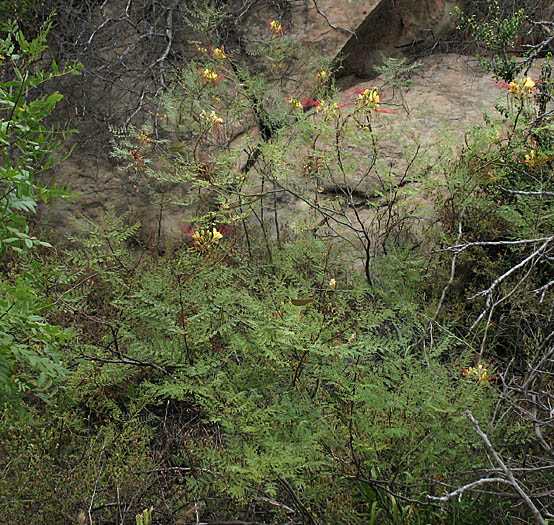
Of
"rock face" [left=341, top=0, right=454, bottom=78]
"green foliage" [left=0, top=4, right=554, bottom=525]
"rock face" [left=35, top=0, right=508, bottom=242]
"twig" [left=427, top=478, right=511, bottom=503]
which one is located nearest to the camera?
"twig" [left=427, top=478, right=511, bottom=503]

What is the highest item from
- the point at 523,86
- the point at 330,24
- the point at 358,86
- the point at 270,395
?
the point at 330,24

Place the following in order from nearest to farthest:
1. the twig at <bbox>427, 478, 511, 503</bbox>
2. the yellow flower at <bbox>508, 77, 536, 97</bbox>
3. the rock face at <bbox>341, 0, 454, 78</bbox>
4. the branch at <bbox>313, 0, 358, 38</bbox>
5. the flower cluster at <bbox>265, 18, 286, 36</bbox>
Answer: the twig at <bbox>427, 478, 511, 503</bbox> → the yellow flower at <bbox>508, 77, 536, 97</bbox> → the flower cluster at <bbox>265, 18, 286, 36</bbox> → the branch at <bbox>313, 0, 358, 38</bbox> → the rock face at <bbox>341, 0, 454, 78</bbox>

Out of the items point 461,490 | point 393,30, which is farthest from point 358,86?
point 461,490

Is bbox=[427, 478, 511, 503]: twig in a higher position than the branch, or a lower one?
lower

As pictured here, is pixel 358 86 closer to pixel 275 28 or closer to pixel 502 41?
pixel 275 28

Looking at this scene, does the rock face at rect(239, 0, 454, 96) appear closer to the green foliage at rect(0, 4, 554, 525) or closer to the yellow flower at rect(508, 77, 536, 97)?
the yellow flower at rect(508, 77, 536, 97)

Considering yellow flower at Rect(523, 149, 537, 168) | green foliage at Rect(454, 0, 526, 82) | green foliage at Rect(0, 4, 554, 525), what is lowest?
green foliage at Rect(0, 4, 554, 525)

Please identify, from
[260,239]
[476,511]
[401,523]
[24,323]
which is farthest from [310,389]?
[260,239]

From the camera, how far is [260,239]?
4.01 meters

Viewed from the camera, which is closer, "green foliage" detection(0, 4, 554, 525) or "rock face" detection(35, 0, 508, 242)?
"green foliage" detection(0, 4, 554, 525)

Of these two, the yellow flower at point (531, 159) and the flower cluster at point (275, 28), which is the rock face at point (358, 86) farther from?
the yellow flower at point (531, 159)

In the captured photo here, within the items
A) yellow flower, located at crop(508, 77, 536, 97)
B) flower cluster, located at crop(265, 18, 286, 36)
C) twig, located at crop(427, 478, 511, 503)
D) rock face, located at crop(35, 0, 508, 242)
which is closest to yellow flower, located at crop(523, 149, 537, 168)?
yellow flower, located at crop(508, 77, 536, 97)

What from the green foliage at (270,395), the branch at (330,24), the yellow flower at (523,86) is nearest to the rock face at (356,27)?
the branch at (330,24)

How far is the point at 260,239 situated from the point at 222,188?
2.94 ft
